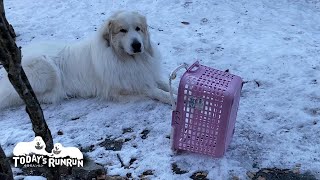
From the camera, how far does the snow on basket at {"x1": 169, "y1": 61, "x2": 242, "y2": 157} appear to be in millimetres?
2816

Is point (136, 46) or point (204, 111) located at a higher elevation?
point (136, 46)

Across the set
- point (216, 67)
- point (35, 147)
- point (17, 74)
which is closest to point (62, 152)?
point (35, 147)

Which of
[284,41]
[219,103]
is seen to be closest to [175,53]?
[284,41]

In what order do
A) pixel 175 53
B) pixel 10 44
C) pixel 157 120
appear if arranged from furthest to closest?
pixel 175 53, pixel 157 120, pixel 10 44

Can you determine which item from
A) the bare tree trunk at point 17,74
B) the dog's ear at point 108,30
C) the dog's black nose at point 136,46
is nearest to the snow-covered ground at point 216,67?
the dog's black nose at point 136,46

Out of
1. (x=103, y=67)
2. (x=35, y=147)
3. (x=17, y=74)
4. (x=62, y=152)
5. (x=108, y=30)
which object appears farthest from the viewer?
(x=103, y=67)

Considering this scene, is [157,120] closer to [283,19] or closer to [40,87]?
[40,87]

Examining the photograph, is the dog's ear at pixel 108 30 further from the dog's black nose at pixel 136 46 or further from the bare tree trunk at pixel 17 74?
the bare tree trunk at pixel 17 74

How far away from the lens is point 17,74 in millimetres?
1914

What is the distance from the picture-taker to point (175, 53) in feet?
16.9

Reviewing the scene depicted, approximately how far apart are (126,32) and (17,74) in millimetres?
2159

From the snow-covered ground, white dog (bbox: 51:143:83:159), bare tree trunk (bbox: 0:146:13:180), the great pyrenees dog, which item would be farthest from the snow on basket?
bare tree trunk (bbox: 0:146:13:180)

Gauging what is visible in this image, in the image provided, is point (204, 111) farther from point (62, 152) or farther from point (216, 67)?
Answer: point (216, 67)

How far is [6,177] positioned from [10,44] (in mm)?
693
